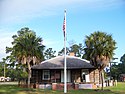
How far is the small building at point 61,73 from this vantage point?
131 feet

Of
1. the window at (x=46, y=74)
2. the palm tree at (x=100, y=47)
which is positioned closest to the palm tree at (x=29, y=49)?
the window at (x=46, y=74)

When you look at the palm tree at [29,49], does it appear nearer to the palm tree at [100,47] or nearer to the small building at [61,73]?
the small building at [61,73]

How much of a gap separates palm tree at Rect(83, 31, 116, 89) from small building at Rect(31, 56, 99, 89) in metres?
7.71

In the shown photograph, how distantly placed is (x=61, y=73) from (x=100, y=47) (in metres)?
11.3

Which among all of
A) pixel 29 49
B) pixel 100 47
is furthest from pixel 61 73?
pixel 100 47

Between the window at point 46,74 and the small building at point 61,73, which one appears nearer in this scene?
the small building at point 61,73

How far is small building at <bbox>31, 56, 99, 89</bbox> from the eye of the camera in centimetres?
3981

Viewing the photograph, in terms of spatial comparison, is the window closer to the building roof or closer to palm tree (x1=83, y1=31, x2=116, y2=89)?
the building roof

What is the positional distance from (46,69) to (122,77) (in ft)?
165

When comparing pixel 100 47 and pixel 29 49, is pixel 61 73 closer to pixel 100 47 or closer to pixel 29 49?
pixel 29 49

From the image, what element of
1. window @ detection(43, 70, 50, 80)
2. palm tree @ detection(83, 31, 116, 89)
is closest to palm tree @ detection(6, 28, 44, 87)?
window @ detection(43, 70, 50, 80)

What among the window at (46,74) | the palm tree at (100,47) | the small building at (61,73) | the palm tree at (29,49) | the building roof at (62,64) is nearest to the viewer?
the palm tree at (100,47)

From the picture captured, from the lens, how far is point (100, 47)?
31.0 meters

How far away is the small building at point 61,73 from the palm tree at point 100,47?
7.71 meters
